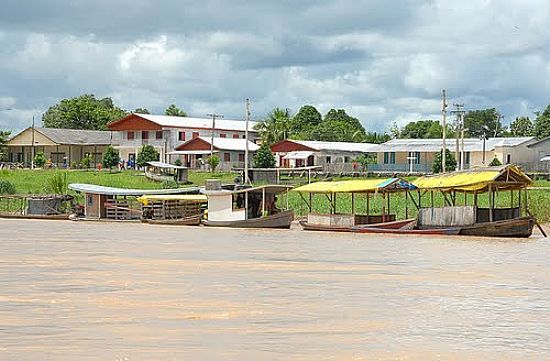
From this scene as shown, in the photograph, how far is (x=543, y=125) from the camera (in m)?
84.2

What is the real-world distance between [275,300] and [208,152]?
182 feet

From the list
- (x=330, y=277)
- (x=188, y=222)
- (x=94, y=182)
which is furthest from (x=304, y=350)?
(x=94, y=182)

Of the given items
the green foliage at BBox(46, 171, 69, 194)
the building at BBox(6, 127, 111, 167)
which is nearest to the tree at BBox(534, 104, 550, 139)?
the building at BBox(6, 127, 111, 167)

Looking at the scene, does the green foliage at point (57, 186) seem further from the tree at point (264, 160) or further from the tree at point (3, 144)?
the tree at point (3, 144)

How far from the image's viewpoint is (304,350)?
13.0m

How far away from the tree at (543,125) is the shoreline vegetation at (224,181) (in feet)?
96.8

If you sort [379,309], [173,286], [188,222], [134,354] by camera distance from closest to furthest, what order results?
[134,354] < [379,309] < [173,286] < [188,222]

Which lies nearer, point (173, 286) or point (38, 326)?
point (38, 326)

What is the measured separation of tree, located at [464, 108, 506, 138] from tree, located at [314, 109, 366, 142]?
12.7 meters

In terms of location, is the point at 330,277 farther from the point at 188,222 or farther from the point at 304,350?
the point at 188,222

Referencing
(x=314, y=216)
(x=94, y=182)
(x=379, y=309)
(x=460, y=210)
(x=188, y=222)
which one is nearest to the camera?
(x=379, y=309)

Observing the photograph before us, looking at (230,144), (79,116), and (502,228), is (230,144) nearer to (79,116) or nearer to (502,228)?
(79,116)

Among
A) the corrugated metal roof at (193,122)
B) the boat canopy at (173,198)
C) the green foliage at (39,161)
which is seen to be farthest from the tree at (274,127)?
the boat canopy at (173,198)

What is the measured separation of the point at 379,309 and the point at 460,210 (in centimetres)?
1591
